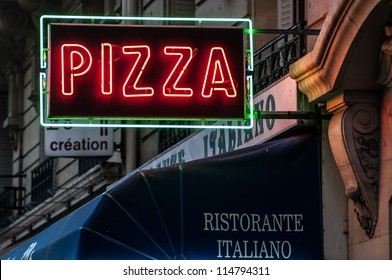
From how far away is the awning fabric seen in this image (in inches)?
494

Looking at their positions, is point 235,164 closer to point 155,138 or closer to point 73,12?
point 155,138

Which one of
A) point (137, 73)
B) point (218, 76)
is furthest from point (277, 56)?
point (137, 73)

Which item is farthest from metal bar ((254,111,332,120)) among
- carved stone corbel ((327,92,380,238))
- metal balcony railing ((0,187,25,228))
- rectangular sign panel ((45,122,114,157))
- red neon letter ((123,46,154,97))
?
metal balcony railing ((0,187,25,228))

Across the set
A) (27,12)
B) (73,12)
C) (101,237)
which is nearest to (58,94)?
(101,237)

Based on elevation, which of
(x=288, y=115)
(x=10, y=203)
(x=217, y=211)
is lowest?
(x=217, y=211)

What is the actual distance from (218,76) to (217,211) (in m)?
1.29

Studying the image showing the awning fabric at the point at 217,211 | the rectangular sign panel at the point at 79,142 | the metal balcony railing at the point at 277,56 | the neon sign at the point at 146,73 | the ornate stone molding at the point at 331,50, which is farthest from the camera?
the rectangular sign panel at the point at 79,142

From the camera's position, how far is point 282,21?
15406 mm

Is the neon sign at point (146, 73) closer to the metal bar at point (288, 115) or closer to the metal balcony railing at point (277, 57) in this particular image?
the metal bar at point (288, 115)

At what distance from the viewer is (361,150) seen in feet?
40.5

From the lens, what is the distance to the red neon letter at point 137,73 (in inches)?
506

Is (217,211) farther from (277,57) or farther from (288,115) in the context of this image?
(277,57)

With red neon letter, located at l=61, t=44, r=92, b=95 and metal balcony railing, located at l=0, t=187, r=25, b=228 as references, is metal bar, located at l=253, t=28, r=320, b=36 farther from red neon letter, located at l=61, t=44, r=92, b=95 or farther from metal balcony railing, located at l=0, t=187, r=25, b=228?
metal balcony railing, located at l=0, t=187, r=25, b=228

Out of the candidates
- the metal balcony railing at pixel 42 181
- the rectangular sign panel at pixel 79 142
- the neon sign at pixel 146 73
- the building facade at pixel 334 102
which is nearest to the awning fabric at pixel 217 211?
the building facade at pixel 334 102
